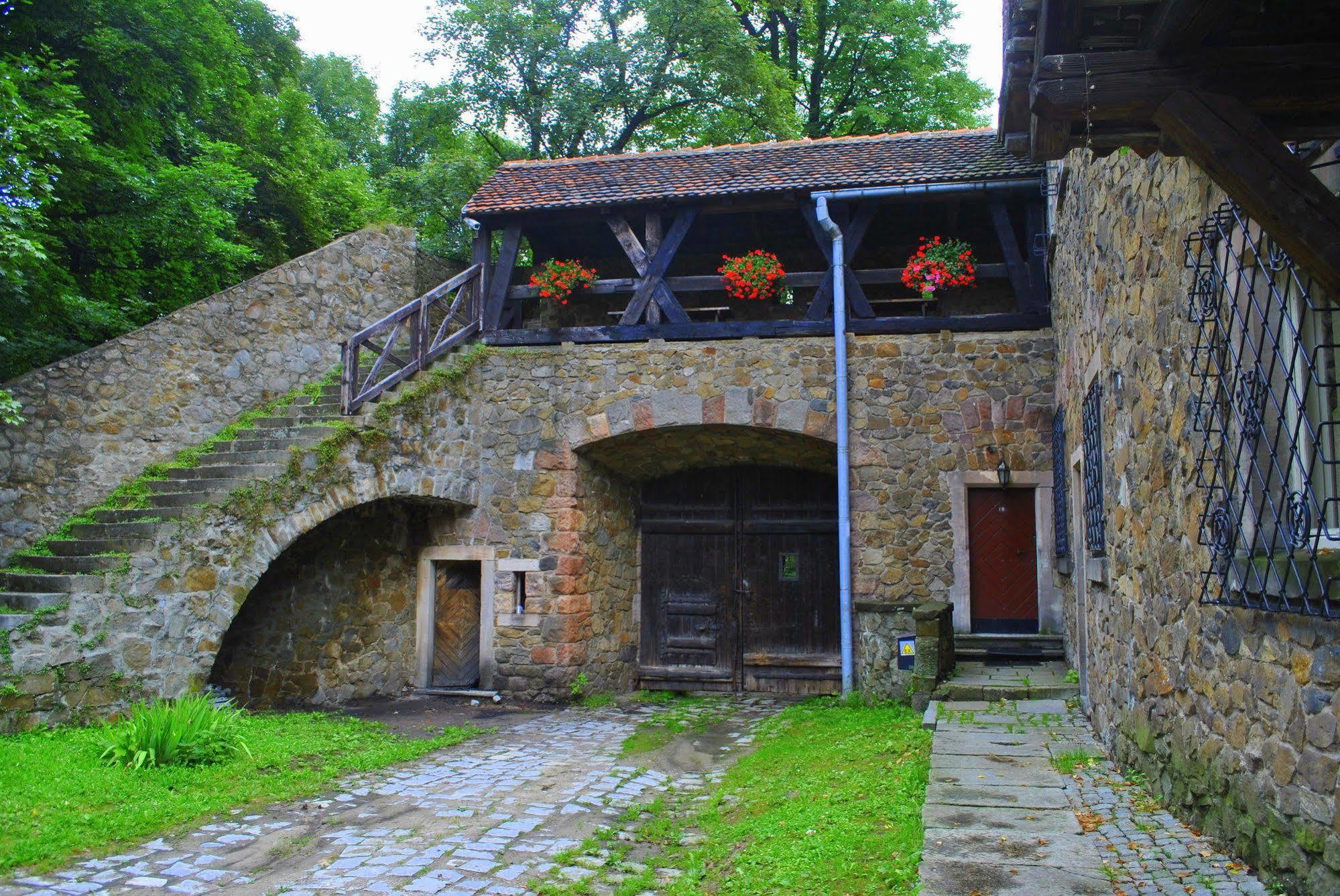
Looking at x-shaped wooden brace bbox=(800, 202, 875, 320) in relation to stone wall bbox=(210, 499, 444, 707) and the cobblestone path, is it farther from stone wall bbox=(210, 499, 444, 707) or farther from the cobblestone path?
the cobblestone path

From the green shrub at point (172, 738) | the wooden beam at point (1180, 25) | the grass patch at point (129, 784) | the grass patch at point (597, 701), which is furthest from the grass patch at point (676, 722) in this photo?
the wooden beam at point (1180, 25)

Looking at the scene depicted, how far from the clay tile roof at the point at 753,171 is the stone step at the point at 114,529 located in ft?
14.6

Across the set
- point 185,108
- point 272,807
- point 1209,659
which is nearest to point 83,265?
point 185,108

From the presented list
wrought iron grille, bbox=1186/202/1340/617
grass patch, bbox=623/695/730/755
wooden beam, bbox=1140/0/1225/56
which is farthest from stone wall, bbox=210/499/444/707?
wooden beam, bbox=1140/0/1225/56

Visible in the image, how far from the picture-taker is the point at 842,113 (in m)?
17.5

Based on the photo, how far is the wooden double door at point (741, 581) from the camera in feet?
34.2

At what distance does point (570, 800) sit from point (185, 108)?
10632 millimetres

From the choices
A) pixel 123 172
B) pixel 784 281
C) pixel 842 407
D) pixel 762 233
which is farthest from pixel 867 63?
pixel 123 172

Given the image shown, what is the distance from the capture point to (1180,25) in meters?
2.38

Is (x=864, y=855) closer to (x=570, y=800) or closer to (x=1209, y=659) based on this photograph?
(x=1209, y=659)

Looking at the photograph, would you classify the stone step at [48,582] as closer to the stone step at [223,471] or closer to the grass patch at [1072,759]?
the stone step at [223,471]

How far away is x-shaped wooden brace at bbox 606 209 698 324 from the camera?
31.2 feet

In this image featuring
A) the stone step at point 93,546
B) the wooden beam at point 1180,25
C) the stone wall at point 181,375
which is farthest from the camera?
the stone wall at point 181,375

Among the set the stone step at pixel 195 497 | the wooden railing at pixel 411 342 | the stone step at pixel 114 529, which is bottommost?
the stone step at pixel 114 529
